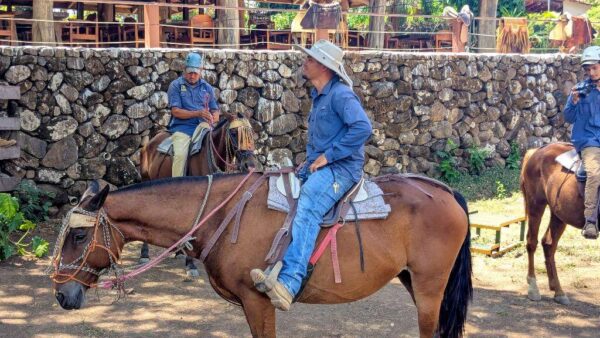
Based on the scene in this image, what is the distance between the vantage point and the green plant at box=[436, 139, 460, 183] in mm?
13258

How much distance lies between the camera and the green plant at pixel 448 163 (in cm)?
1326

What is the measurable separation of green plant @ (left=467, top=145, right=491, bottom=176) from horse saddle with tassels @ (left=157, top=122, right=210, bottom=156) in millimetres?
6707

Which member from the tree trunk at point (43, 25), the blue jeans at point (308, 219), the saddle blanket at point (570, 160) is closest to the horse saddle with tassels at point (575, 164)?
the saddle blanket at point (570, 160)

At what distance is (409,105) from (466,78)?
1504 mm

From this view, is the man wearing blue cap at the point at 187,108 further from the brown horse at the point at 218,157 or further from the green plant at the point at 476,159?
the green plant at the point at 476,159

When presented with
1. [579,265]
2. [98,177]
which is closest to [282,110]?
[98,177]

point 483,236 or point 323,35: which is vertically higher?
point 323,35

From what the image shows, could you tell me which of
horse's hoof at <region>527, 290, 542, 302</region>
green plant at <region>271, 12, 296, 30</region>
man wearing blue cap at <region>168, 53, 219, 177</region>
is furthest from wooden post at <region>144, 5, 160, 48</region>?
green plant at <region>271, 12, 296, 30</region>

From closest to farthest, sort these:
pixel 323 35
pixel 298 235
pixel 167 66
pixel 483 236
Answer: pixel 298 235 → pixel 483 236 → pixel 167 66 → pixel 323 35

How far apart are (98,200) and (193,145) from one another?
13.8ft

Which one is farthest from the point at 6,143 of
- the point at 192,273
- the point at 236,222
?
the point at 236,222

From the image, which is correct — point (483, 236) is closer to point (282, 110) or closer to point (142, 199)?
point (282, 110)

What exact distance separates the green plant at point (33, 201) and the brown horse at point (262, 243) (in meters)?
5.57

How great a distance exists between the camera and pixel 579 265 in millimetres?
8586
